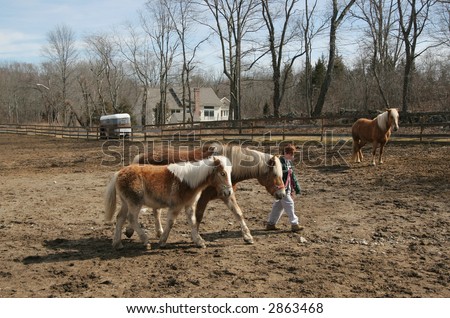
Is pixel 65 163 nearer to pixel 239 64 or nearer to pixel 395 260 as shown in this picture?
pixel 395 260

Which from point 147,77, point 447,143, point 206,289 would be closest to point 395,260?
point 206,289

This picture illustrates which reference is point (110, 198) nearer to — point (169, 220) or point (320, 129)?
point (169, 220)

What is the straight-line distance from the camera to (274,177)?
20.0ft

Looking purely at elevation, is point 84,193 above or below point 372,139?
below

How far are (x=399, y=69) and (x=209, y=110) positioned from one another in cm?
4189

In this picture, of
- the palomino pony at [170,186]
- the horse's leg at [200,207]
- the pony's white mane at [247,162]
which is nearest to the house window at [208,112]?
the pony's white mane at [247,162]

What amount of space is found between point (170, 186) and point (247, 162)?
1396mm

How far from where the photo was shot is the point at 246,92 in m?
73.8

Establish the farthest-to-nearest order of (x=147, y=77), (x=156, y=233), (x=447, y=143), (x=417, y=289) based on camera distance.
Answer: (x=147, y=77) < (x=447, y=143) < (x=156, y=233) < (x=417, y=289)

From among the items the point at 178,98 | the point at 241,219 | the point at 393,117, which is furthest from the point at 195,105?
the point at 241,219

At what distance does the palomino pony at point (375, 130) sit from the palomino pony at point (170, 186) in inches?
320

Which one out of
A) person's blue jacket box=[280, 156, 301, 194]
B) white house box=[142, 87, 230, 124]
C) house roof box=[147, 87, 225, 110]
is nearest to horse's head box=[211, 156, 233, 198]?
person's blue jacket box=[280, 156, 301, 194]

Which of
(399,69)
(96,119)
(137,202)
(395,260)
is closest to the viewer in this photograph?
(395,260)

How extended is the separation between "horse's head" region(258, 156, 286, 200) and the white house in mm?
59723
